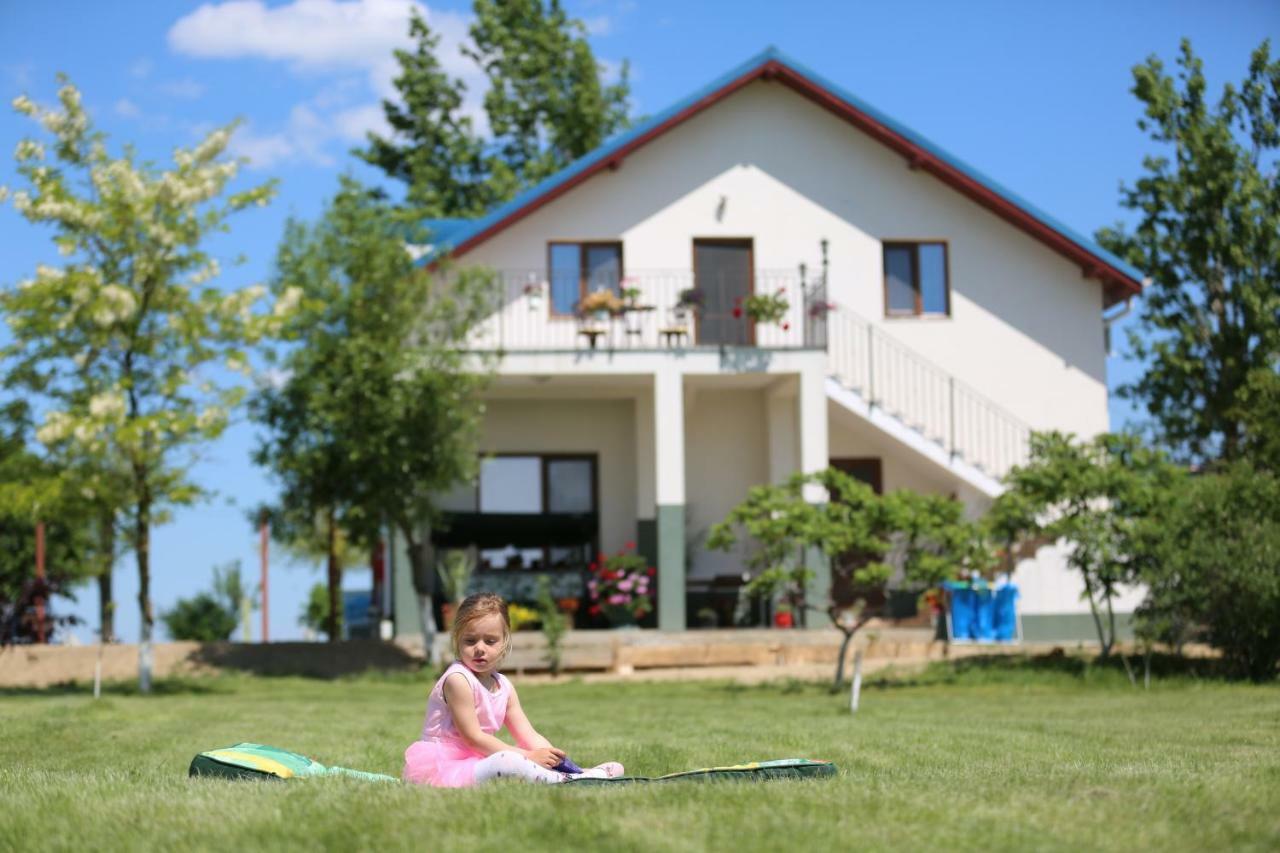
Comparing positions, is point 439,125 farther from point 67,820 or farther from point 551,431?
point 67,820

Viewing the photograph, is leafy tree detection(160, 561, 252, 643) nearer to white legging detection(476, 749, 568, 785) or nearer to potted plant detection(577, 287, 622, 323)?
potted plant detection(577, 287, 622, 323)

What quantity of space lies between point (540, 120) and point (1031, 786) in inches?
1391

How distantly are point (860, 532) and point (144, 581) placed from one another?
328 inches

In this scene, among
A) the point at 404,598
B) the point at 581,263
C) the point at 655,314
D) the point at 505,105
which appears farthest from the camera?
the point at 505,105

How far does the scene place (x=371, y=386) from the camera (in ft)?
66.4

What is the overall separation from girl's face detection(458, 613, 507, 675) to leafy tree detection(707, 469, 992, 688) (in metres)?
10.1

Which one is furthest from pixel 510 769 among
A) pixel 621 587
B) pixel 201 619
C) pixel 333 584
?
pixel 201 619

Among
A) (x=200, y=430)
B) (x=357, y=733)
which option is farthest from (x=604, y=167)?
(x=357, y=733)

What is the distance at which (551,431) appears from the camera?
25.6 meters

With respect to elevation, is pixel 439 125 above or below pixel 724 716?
above

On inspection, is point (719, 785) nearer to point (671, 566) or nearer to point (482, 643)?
point (482, 643)

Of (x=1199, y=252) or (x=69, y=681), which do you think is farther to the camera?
(x=1199, y=252)

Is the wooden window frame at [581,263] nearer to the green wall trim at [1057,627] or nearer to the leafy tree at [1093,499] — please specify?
the green wall trim at [1057,627]

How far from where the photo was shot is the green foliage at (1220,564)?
17.2 meters
